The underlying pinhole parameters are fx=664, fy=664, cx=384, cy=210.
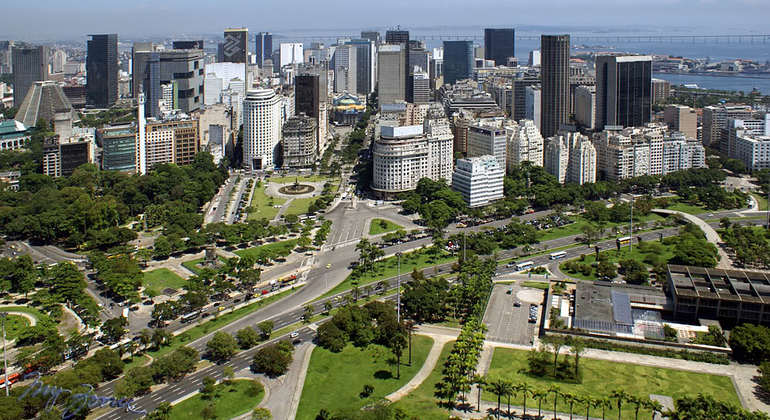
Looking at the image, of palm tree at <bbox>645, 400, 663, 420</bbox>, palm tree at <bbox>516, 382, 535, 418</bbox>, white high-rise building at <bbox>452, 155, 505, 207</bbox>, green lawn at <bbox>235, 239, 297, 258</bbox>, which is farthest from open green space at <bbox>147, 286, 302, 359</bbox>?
white high-rise building at <bbox>452, 155, 505, 207</bbox>

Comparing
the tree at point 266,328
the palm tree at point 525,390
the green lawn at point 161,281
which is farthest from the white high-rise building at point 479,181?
the palm tree at point 525,390

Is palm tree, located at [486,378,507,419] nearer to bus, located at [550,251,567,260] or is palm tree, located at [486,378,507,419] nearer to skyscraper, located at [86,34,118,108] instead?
bus, located at [550,251,567,260]

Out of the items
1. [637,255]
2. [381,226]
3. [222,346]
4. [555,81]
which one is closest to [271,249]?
[381,226]

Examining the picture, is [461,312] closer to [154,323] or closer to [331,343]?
[331,343]

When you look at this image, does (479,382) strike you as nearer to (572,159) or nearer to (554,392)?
(554,392)

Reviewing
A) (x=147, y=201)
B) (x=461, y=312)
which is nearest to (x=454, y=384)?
(x=461, y=312)

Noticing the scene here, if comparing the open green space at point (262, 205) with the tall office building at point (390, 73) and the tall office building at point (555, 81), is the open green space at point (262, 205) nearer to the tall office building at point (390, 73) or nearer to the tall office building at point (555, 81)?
the tall office building at point (555, 81)
